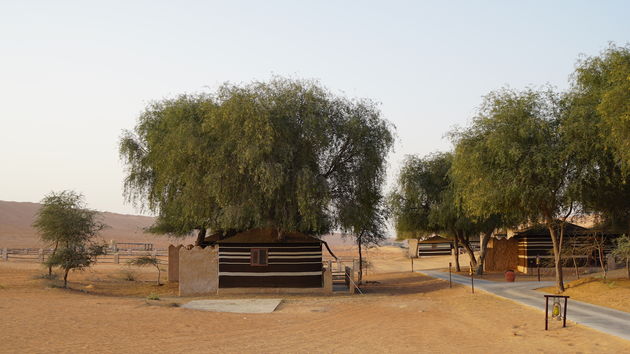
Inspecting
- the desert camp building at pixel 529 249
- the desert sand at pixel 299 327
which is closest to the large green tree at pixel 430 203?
the desert camp building at pixel 529 249

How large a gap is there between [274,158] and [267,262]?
600 centimetres

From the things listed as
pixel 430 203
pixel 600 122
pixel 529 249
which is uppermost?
pixel 600 122

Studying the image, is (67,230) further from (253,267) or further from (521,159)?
(521,159)

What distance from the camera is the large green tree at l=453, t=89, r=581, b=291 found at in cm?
2570

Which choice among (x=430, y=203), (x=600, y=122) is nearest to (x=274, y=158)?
(x=600, y=122)

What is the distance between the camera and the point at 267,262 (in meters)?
31.0

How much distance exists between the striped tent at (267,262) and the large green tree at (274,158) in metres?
1.19

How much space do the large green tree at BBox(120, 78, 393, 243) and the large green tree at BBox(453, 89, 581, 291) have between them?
571 cm

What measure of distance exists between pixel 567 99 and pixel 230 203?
1699cm

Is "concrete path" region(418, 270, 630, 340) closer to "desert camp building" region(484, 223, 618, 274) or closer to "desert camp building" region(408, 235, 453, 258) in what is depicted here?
"desert camp building" region(484, 223, 618, 274)

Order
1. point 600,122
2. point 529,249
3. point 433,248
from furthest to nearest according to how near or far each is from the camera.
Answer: point 433,248, point 529,249, point 600,122

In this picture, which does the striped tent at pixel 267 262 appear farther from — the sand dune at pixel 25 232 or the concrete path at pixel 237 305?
the sand dune at pixel 25 232

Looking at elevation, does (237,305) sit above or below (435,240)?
below

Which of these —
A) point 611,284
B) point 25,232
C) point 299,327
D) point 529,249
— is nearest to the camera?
point 299,327
